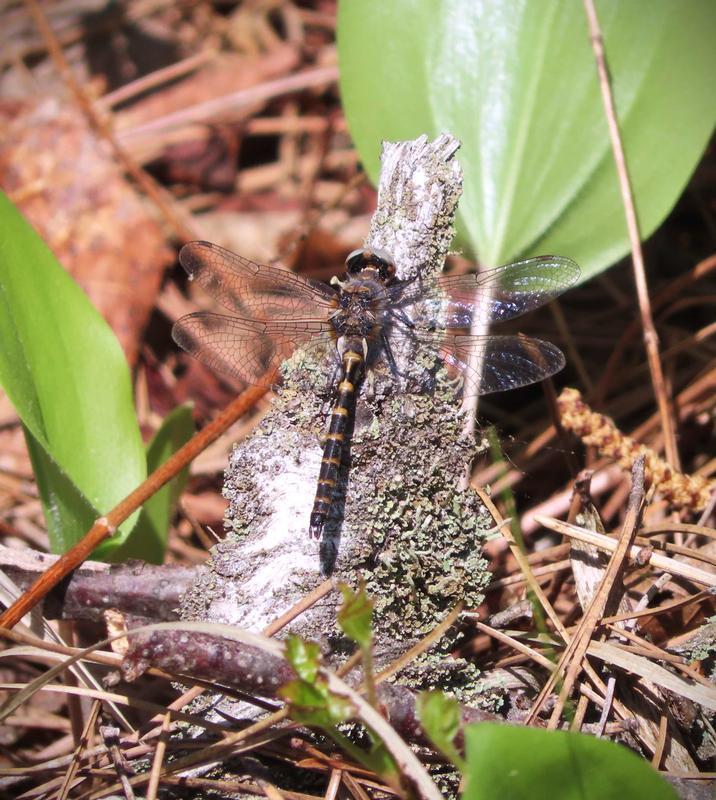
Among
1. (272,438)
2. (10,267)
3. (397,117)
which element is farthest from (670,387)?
(10,267)

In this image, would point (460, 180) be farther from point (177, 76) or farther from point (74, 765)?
point (177, 76)

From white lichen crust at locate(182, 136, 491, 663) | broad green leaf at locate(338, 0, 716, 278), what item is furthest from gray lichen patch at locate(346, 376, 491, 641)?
broad green leaf at locate(338, 0, 716, 278)

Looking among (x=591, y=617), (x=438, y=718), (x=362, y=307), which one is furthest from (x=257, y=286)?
(x=438, y=718)

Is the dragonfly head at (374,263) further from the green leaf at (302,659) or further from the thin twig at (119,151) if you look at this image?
the thin twig at (119,151)

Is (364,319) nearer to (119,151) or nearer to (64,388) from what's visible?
(64,388)

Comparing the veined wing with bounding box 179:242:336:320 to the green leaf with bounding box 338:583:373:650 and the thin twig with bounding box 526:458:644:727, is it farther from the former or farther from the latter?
the green leaf with bounding box 338:583:373:650
